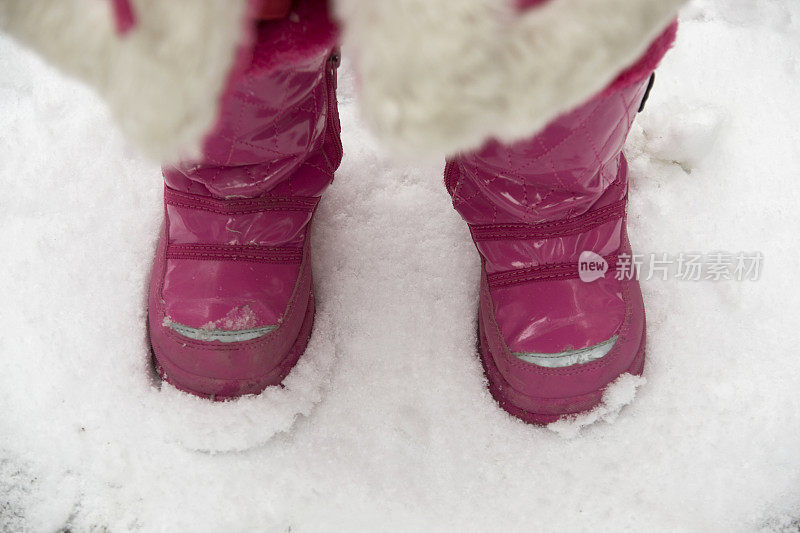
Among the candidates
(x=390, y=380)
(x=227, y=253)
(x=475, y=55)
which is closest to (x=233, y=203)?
(x=227, y=253)

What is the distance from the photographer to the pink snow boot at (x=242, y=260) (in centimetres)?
61

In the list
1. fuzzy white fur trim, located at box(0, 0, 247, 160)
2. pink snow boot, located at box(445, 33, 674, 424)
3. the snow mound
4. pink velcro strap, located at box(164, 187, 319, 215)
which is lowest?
the snow mound

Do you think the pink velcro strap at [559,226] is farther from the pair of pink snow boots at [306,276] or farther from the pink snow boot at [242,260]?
the pink snow boot at [242,260]

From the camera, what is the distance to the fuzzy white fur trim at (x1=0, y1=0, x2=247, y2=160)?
1.00 ft

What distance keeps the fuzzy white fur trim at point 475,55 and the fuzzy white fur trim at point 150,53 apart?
70mm

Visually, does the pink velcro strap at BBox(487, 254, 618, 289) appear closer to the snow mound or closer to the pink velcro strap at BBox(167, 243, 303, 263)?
the snow mound

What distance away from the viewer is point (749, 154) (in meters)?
0.85

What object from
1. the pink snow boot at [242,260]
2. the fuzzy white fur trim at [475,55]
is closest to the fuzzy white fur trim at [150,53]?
the fuzzy white fur trim at [475,55]

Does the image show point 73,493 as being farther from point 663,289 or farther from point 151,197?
point 663,289

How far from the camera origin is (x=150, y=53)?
32 cm

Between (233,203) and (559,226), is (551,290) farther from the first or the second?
(233,203)

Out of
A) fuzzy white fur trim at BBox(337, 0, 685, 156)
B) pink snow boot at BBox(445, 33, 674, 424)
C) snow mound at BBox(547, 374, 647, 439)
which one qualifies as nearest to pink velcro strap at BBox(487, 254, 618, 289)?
pink snow boot at BBox(445, 33, 674, 424)

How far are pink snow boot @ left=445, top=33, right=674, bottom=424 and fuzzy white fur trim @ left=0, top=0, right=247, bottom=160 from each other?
327 millimetres

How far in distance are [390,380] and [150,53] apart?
0.51 meters
